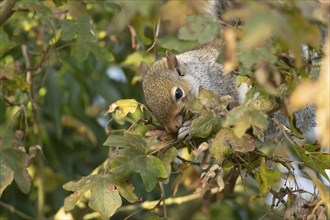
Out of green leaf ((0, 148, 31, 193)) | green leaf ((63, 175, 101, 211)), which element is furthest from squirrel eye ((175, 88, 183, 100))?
green leaf ((63, 175, 101, 211))

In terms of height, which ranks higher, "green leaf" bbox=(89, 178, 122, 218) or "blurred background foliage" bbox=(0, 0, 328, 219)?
"green leaf" bbox=(89, 178, 122, 218)

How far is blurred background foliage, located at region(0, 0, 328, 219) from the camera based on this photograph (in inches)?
90.7

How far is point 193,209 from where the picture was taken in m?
3.19

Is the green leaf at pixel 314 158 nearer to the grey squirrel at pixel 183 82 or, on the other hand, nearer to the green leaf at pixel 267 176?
the green leaf at pixel 267 176

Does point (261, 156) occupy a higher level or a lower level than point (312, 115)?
higher

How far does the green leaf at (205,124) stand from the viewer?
1554 mm

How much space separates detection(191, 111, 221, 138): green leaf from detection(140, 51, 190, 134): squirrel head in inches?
25.3

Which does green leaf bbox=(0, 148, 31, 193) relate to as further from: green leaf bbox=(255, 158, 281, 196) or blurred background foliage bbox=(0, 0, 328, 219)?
green leaf bbox=(255, 158, 281, 196)

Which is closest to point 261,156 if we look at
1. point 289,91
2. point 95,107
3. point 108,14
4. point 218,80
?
point 289,91

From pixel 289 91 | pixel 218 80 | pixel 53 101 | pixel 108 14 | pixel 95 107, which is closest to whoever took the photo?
pixel 289 91

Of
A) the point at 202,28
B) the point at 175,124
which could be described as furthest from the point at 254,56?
the point at 175,124

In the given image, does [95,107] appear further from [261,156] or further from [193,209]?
[261,156]

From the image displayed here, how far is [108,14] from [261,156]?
1.54m

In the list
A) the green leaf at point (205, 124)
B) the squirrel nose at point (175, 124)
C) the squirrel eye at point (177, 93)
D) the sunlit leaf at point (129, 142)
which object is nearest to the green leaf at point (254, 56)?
the green leaf at point (205, 124)
